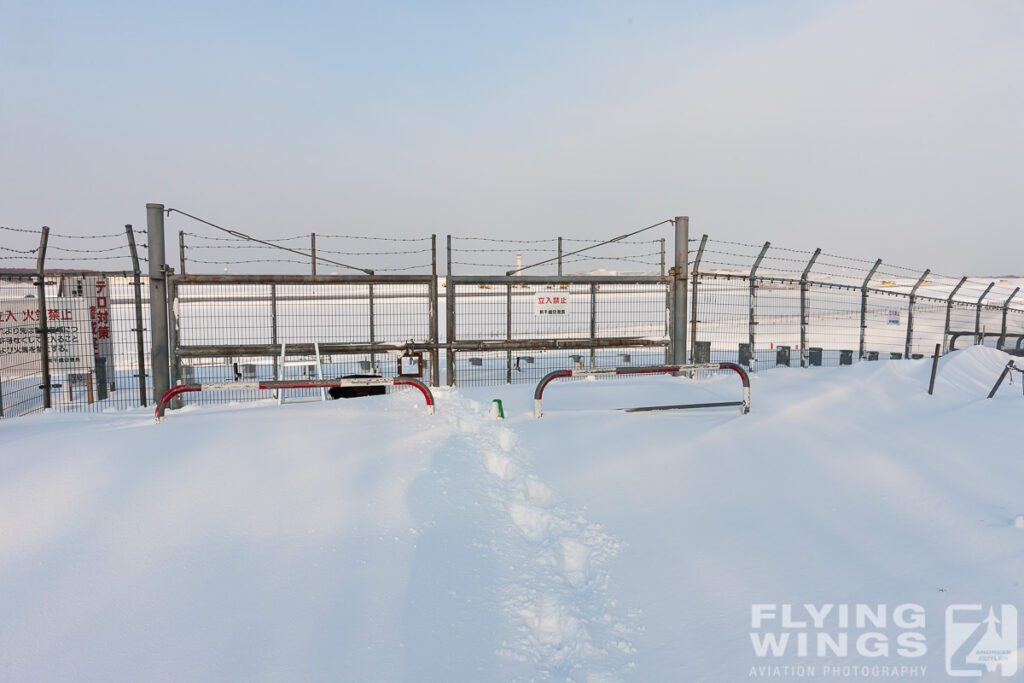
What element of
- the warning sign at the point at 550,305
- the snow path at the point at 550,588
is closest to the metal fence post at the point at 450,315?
the warning sign at the point at 550,305

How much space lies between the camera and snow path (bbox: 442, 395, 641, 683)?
2.87 meters

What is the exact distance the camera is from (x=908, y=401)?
827 centimetres

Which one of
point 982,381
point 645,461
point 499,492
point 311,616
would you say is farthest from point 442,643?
point 982,381

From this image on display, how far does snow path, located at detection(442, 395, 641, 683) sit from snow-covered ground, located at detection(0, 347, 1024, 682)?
2 centimetres

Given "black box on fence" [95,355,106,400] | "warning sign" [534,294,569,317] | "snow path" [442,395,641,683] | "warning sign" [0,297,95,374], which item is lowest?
"snow path" [442,395,641,683]

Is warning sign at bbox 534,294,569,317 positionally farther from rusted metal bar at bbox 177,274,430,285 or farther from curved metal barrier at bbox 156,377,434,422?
curved metal barrier at bbox 156,377,434,422

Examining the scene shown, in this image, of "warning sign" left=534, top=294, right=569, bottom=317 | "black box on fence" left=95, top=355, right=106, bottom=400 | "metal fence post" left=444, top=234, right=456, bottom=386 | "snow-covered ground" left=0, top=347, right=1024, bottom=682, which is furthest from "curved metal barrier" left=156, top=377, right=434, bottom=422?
"black box on fence" left=95, top=355, right=106, bottom=400

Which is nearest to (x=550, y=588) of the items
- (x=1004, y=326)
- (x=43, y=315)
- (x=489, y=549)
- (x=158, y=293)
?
(x=489, y=549)

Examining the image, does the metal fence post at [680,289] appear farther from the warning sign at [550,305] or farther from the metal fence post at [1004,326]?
the metal fence post at [1004,326]

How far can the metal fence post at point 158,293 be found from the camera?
26.5ft

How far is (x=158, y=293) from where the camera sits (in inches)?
320

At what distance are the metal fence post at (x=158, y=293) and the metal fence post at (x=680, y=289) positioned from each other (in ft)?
27.9

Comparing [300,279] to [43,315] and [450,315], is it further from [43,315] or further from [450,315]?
[43,315]

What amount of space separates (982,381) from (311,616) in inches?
447
